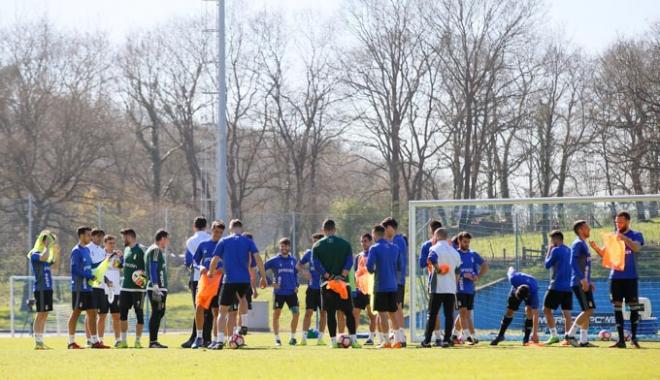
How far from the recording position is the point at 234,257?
19906 millimetres

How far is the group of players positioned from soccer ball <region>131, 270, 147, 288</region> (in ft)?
0.06

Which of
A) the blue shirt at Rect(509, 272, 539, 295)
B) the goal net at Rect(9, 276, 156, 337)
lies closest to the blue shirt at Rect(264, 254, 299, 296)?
the blue shirt at Rect(509, 272, 539, 295)

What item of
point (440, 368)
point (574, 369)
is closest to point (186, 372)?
point (440, 368)

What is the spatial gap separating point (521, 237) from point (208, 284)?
7.87 m

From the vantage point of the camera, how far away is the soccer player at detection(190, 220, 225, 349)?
20484mm

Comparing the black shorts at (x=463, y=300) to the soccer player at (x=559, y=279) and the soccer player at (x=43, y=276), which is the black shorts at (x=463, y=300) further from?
the soccer player at (x=43, y=276)

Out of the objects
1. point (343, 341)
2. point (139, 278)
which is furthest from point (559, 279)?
point (139, 278)

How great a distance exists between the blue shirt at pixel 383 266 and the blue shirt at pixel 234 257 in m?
2.03

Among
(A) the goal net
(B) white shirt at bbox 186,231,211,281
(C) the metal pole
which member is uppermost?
(C) the metal pole

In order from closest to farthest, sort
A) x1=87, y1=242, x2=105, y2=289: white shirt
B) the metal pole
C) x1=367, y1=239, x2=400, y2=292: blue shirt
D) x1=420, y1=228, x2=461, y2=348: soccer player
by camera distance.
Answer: x1=367, y1=239, x2=400, y2=292: blue shirt
x1=420, y1=228, x2=461, y2=348: soccer player
x1=87, y1=242, x2=105, y2=289: white shirt
the metal pole

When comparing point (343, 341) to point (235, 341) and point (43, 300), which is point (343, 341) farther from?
point (43, 300)

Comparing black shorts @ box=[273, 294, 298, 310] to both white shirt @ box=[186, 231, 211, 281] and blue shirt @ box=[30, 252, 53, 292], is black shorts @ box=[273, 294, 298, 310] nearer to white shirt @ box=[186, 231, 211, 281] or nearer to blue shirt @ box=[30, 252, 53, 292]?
white shirt @ box=[186, 231, 211, 281]

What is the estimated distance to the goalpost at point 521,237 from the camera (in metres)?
24.4

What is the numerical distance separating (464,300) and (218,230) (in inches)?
186
